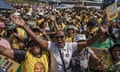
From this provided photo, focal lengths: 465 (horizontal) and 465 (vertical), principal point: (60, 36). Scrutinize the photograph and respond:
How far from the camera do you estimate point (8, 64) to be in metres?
6.91

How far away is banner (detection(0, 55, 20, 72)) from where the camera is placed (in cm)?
677

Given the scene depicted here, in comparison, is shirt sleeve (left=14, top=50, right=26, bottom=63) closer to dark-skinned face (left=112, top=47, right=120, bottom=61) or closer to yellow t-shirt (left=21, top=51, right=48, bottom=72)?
yellow t-shirt (left=21, top=51, right=48, bottom=72)

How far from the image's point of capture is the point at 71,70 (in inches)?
282

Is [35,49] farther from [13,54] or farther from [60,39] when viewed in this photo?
[60,39]

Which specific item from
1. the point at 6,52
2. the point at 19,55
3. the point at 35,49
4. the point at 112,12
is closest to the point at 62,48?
the point at 35,49

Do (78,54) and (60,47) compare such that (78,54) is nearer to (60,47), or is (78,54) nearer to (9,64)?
(60,47)

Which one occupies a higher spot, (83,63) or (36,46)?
(36,46)

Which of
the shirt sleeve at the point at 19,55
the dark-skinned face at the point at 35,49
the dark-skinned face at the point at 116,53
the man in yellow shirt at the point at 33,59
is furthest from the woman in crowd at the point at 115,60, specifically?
the shirt sleeve at the point at 19,55

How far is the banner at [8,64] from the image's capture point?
677 centimetres

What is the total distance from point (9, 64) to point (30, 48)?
0.48 m

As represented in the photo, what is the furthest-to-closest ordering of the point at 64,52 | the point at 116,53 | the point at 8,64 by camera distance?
the point at 64,52, the point at 8,64, the point at 116,53

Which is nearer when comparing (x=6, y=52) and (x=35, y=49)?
(x=6, y=52)

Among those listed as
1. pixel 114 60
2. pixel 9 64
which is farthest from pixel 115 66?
pixel 9 64

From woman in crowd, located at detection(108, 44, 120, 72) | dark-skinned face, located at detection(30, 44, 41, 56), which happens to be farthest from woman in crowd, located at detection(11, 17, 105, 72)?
woman in crowd, located at detection(108, 44, 120, 72)
